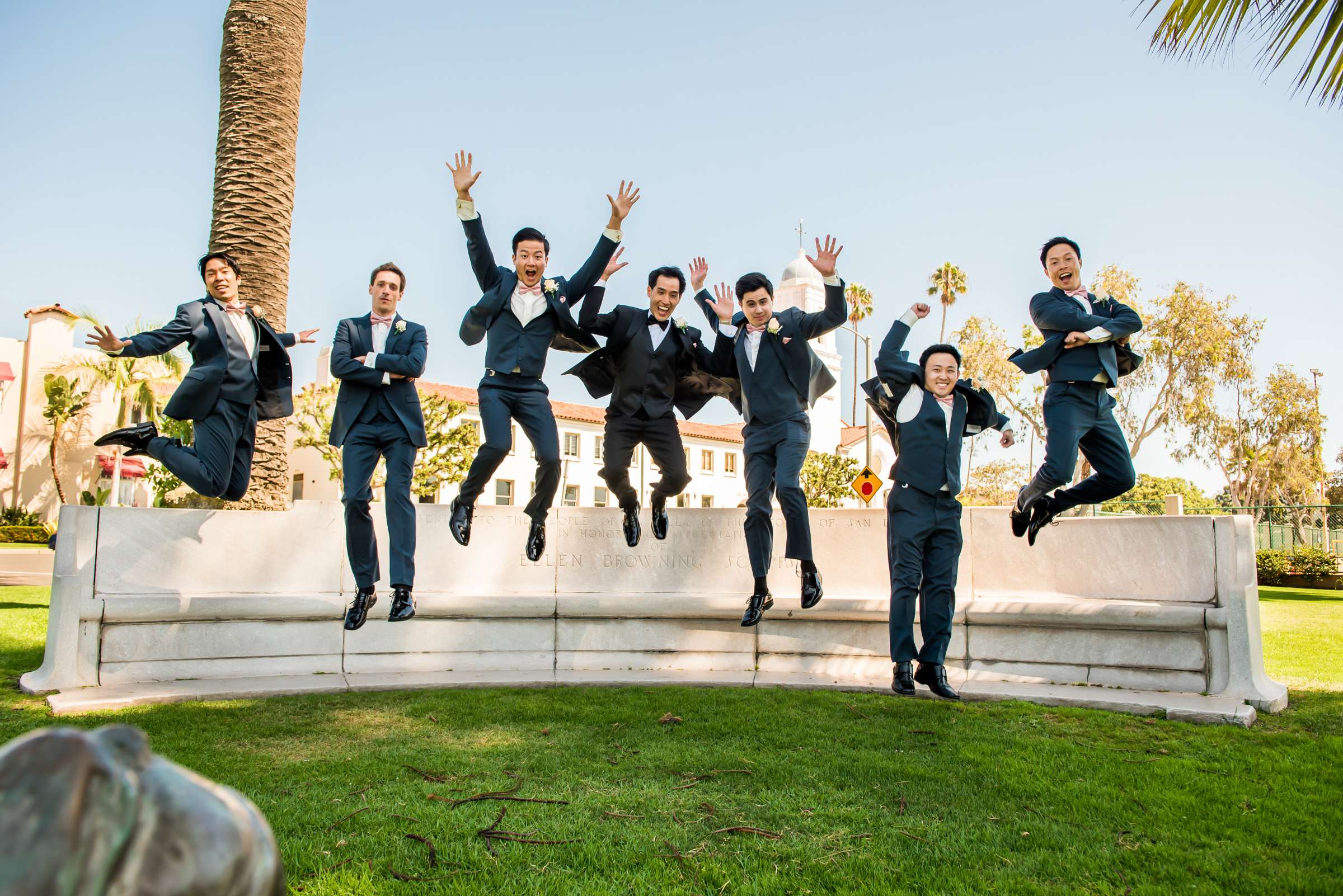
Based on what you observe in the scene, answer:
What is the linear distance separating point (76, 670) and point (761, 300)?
6.14 meters

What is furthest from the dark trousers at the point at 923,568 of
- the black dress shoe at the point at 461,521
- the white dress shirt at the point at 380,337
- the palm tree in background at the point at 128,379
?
the palm tree in background at the point at 128,379

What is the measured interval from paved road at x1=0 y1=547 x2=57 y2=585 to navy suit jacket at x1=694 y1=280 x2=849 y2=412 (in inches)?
517

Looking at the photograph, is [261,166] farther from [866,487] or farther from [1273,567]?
[1273,567]

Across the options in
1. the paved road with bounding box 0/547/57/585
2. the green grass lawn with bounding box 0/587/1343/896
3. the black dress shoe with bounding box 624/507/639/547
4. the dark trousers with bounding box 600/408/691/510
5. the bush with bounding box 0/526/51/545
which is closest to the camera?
the green grass lawn with bounding box 0/587/1343/896

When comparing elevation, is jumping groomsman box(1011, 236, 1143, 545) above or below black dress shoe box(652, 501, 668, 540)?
above

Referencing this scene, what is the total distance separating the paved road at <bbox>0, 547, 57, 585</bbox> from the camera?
18625 mm

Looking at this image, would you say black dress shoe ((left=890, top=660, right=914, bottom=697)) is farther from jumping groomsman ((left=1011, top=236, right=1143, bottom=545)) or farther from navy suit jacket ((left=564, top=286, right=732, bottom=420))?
navy suit jacket ((left=564, top=286, right=732, bottom=420))

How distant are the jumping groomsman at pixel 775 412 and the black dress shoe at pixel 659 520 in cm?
96

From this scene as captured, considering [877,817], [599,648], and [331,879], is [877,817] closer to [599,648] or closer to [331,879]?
[331,879]

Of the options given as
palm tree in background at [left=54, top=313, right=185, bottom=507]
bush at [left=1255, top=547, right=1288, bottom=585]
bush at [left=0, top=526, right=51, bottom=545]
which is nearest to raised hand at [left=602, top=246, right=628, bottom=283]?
bush at [left=1255, top=547, right=1288, bottom=585]

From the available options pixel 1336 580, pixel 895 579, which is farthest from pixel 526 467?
pixel 895 579

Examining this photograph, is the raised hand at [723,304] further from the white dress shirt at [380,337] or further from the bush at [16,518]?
the bush at [16,518]

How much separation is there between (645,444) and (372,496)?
2208 mm

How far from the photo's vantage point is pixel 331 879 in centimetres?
355
